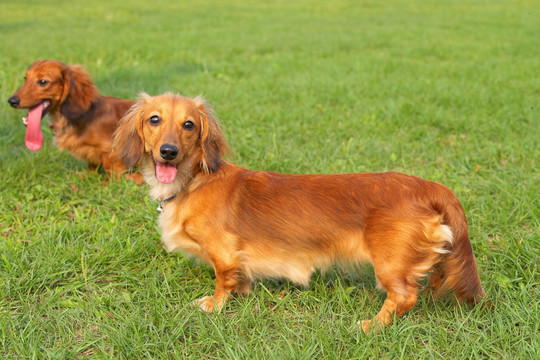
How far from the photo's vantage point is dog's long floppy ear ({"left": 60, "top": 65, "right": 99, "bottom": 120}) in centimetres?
436

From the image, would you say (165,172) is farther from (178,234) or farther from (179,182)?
(178,234)

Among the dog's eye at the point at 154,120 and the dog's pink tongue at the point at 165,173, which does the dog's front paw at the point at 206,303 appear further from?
the dog's eye at the point at 154,120

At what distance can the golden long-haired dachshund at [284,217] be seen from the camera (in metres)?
2.43

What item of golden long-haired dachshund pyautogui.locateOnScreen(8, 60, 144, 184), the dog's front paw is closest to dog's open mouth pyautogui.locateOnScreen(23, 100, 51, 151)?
golden long-haired dachshund pyautogui.locateOnScreen(8, 60, 144, 184)

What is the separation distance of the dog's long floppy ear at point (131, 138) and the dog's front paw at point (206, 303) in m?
0.85

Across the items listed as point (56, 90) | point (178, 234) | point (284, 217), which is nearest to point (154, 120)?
point (178, 234)

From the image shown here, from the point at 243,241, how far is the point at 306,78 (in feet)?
17.7

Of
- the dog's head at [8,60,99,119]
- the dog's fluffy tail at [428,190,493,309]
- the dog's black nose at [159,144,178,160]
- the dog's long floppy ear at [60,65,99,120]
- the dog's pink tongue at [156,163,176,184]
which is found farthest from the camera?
the dog's long floppy ear at [60,65,99,120]

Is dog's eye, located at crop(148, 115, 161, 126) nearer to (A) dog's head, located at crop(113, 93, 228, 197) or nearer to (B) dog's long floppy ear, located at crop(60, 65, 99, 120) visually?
(A) dog's head, located at crop(113, 93, 228, 197)

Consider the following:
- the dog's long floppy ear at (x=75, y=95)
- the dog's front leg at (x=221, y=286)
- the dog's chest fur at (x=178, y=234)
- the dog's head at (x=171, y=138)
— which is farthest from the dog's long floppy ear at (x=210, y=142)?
the dog's long floppy ear at (x=75, y=95)

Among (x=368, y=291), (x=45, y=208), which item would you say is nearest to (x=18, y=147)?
(x=45, y=208)

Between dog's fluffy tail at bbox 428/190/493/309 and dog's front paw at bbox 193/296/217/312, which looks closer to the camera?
dog's fluffy tail at bbox 428/190/493/309

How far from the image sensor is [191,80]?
751 centimetres

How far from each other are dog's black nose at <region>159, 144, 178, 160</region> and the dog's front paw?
2.64 ft
